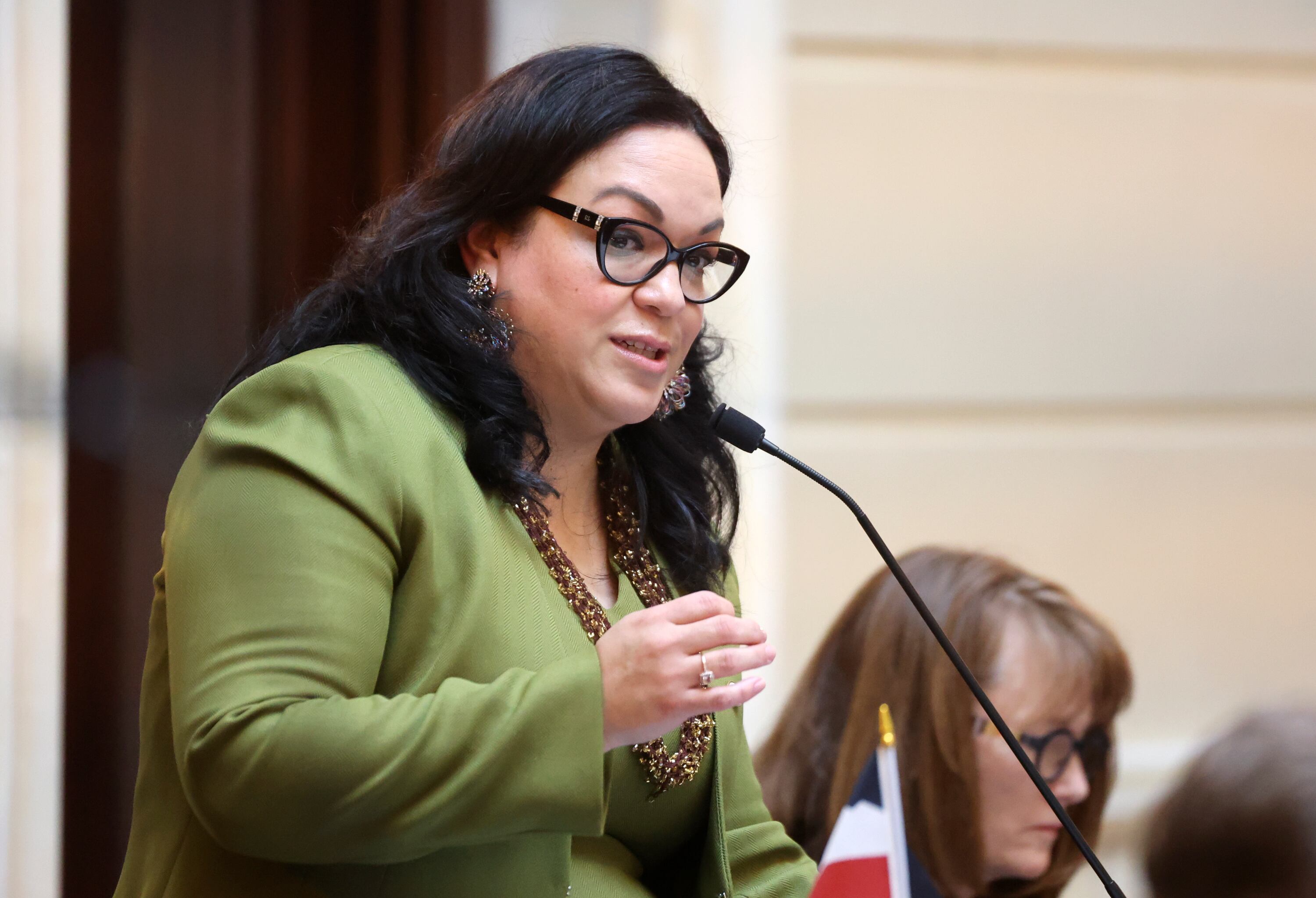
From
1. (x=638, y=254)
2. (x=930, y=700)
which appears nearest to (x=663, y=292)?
(x=638, y=254)

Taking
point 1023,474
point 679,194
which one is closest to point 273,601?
point 679,194

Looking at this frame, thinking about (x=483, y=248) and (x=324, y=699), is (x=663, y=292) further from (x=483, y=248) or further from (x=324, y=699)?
(x=324, y=699)

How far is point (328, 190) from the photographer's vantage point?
254 cm

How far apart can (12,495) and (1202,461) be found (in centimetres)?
245

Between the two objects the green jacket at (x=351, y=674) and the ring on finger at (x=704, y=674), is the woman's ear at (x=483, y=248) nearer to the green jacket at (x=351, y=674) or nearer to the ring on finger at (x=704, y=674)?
the green jacket at (x=351, y=674)

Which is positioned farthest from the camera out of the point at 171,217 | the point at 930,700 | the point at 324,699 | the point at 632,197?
the point at 171,217

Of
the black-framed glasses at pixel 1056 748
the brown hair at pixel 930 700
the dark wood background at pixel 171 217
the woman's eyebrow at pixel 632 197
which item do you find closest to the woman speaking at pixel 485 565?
the woman's eyebrow at pixel 632 197

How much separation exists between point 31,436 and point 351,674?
4.83ft

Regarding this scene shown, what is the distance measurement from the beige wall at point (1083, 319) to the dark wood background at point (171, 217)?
0.88 meters

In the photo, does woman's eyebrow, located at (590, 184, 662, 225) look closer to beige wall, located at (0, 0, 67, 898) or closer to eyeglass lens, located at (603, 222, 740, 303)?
eyeglass lens, located at (603, 222, 740, 303)

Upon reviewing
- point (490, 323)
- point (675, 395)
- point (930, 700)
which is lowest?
point (930, 700)

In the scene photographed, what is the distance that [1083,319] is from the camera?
299 centimetres

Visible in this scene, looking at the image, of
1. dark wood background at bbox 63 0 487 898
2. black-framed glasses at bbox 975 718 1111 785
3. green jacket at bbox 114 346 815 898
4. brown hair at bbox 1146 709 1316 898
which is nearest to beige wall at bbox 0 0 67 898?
dark wood background at bbox 63 0 487 898

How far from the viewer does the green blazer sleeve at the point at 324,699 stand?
1.02 metres
